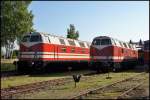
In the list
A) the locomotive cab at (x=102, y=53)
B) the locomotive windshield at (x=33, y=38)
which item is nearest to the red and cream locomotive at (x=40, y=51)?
the locomotive windshield at (x=33, y=38)

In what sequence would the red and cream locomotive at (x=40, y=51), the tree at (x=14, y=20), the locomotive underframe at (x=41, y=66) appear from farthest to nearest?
the tree at (x=14, y=20), the red and cream locomotive at (x=40, y=51), the locomotive underframe at (x=41, y=66)

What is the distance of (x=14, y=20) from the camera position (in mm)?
46781

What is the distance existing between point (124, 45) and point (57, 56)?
28.4 feet

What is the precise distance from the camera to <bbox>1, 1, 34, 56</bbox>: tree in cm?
4625

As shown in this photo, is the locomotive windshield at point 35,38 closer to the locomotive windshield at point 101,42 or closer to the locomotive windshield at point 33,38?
the locomotive windshield at point 33,38

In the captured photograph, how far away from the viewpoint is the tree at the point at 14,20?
46.2 meters

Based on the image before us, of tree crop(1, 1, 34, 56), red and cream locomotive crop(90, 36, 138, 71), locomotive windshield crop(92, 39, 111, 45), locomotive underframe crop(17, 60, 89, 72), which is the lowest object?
locomotive underframe crop(17, 60, 89, 72)

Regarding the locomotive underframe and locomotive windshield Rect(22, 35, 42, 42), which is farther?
locomotive windshield Rect(22, 35, 42, 42)

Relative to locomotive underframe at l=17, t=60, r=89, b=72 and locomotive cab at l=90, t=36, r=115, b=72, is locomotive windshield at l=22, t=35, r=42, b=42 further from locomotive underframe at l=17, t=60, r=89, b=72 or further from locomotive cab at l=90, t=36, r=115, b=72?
locomotive cab at l=90, t=36, r=115, b=72

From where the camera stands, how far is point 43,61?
89.1 feet

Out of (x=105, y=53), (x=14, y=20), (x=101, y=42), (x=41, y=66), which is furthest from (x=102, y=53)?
(x=14, y=20)

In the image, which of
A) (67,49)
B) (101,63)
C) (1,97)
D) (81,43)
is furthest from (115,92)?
(81,43)

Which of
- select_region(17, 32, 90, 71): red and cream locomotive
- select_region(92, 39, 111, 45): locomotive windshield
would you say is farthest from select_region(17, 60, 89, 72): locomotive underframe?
select_region(92, 39, 111, 45): locomotive windshield

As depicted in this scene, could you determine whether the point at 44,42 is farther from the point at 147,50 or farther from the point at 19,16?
the point at 19,16
